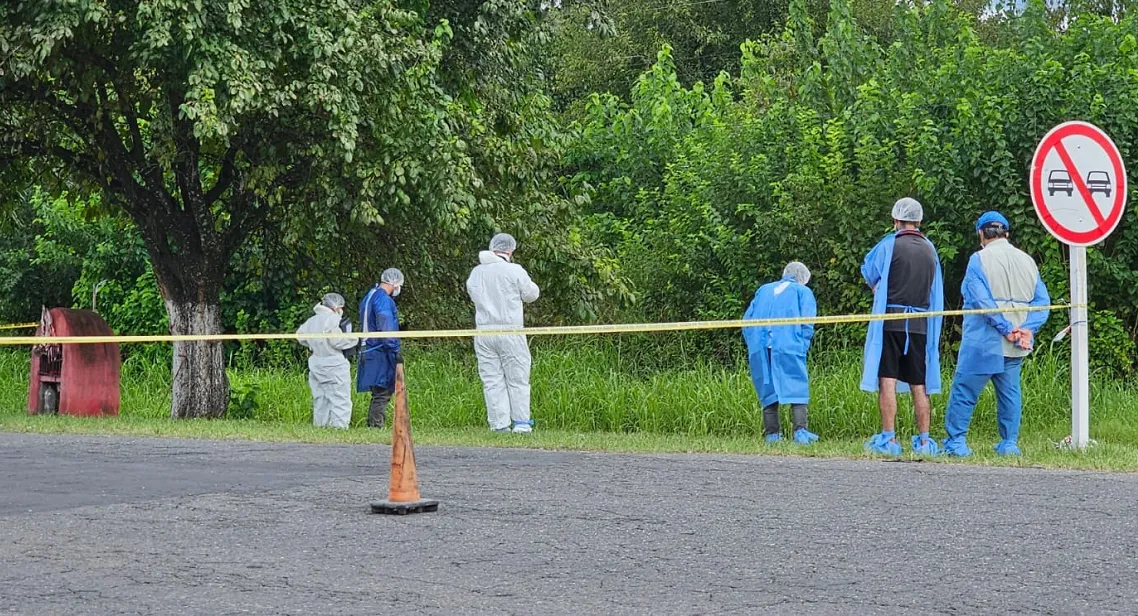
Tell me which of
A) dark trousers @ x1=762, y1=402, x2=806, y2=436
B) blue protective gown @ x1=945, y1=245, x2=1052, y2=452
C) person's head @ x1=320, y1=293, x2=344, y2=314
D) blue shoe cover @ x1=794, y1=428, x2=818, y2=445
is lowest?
blue shoe cover @ x1=794, y1=428, x2=818, y2=445

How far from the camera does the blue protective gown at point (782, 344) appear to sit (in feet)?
43.8

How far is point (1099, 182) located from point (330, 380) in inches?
340

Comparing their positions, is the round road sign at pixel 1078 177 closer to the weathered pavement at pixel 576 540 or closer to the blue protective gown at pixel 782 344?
the weathered pavement at pixel 576 540

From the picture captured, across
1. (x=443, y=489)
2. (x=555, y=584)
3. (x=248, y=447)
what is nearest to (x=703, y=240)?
(x=248, y=447)

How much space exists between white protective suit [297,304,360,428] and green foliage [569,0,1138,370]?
4580 millimetres

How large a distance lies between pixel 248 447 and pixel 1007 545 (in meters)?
6.94

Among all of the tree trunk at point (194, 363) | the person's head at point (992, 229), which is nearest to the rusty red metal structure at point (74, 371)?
the tree trunk at point (194, 363)

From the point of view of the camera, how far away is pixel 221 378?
711 inches

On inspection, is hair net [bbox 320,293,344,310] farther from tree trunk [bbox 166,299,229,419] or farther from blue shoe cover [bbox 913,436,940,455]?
blue shoe cover [bbox 913,436,940,455]

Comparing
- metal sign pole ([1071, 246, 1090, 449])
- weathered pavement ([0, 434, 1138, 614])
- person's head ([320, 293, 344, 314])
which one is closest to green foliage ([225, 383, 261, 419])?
person's head ([320, 293, 344, 314])

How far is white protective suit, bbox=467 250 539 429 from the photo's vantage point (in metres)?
14.0

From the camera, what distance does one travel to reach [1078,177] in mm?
11281

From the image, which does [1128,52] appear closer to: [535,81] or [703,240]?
[703,240]

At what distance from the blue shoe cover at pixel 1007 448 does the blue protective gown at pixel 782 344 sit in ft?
7.66
